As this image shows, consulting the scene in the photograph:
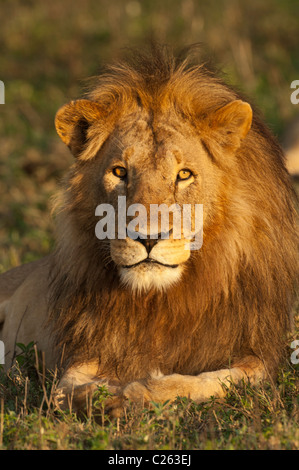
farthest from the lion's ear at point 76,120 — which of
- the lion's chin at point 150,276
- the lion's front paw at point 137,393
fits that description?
the lion's front paw at point 137,393

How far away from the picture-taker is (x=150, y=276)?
12.7ft

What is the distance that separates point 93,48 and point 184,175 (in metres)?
11.3

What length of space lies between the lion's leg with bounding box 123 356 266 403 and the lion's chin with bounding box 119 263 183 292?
0.46 m

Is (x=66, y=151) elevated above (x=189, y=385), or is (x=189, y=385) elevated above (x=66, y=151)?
(x=66, y=151)

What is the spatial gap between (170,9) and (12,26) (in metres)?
3.05

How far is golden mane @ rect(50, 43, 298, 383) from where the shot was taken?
13.9ft

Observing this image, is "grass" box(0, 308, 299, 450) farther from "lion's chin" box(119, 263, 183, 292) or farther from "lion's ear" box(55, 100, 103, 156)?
"lion's ear" box(55, 100, 103, 156)

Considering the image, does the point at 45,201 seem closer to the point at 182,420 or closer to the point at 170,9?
the point at 182,420

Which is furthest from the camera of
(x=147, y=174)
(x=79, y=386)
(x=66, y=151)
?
(x=66, y=151)

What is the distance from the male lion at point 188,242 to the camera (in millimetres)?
4102

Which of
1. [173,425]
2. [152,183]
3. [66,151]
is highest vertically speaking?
[66,151]

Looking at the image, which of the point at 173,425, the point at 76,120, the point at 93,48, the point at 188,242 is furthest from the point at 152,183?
the point at 93,48

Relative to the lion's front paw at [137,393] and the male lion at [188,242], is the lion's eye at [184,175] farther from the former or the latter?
the lion's front paw at [137,393]

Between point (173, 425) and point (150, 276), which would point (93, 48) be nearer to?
point (150, 276)
